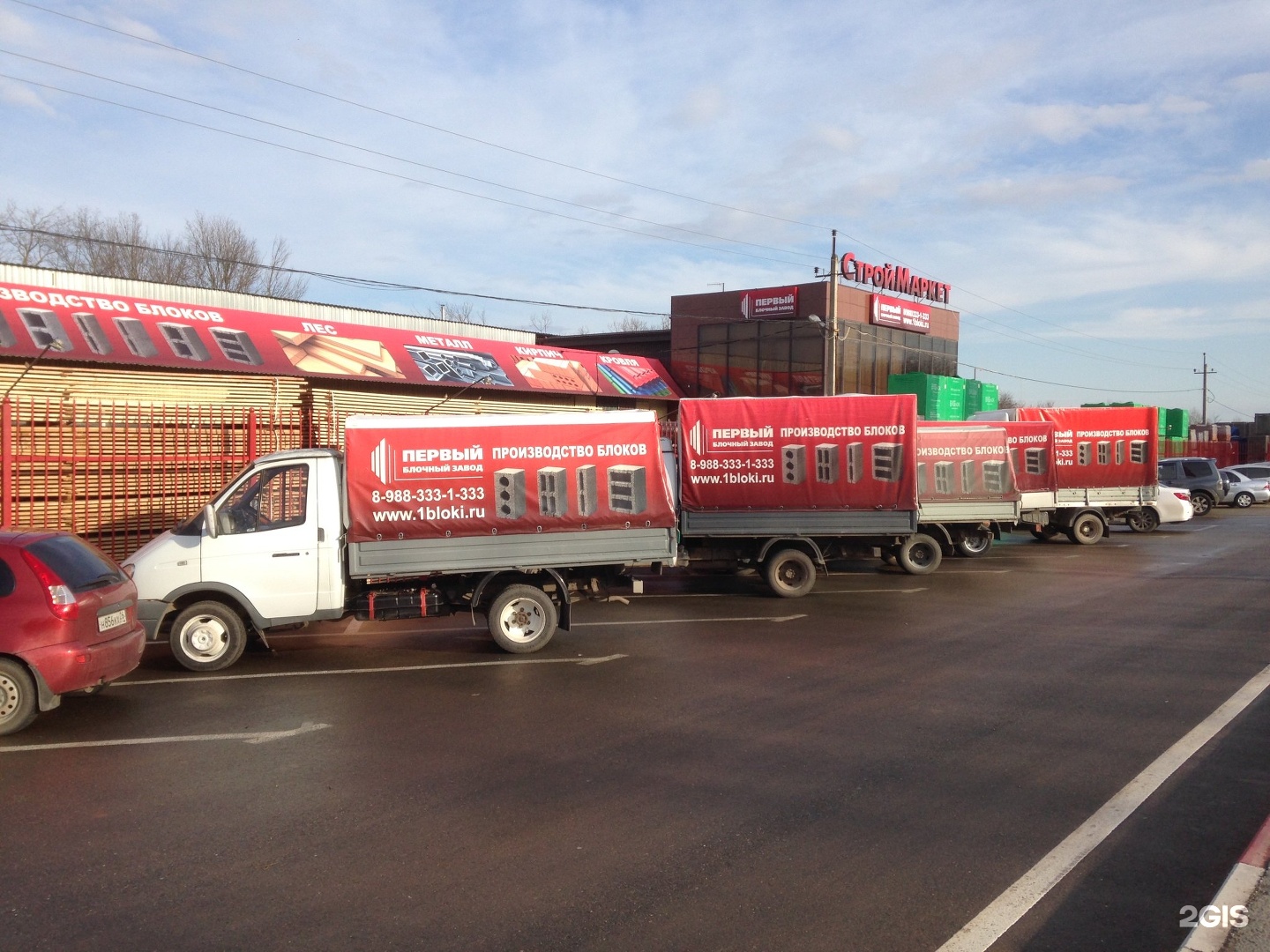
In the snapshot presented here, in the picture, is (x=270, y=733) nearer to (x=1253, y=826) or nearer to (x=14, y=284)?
(x=1253, y=826)

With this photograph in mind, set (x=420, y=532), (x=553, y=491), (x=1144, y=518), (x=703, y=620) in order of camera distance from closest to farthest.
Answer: (x=420, y=532) → (x=553, y=491) → (x=703, y=620) → (x=1144, y=518)

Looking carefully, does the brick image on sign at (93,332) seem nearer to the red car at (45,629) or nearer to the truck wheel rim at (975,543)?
the red car at (45,629)

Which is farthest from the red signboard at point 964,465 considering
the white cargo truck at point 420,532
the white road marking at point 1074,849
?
the white road marking at point 1074,849

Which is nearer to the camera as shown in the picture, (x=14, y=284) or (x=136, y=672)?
(x=136, y=672)

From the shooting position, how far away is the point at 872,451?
47.3 feet

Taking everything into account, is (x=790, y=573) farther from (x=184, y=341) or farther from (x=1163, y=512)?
(x=1163, y=512)

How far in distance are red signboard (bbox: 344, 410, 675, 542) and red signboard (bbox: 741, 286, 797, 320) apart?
24.8 meters

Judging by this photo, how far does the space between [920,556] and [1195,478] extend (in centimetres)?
1945

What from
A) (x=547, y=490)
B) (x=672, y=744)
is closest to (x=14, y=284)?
(x=547, y=490)

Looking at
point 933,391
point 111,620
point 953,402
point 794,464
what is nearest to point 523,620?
point 111,620

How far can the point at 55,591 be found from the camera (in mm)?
7207

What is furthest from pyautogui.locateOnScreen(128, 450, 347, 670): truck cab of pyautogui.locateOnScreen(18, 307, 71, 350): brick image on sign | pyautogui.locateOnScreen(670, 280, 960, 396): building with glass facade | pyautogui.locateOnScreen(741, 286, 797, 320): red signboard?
pyautogui.locateOnScreen(741, 286, 797, 320): red signboard

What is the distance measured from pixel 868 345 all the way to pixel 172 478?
27514mm

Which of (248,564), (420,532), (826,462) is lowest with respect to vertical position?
(248,564)
